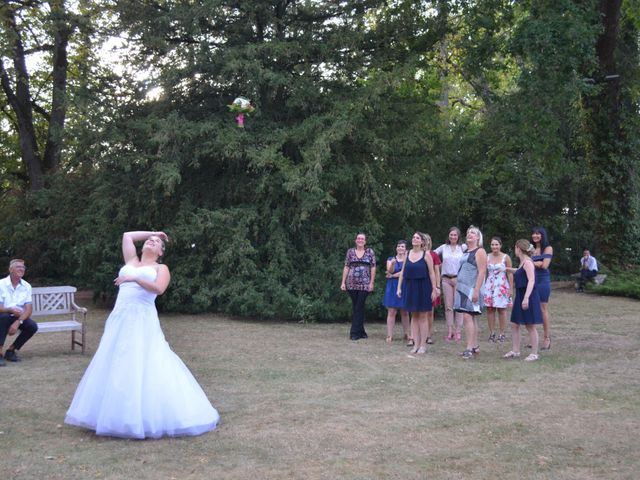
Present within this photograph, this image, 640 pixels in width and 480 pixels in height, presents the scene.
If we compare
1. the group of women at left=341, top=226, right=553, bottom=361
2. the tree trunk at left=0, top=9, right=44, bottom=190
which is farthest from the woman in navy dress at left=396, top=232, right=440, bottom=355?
the tree trunk at left=0, top=9, right=44, bottom=190

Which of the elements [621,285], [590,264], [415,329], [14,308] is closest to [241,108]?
[415,329]

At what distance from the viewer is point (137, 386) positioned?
6.28 meters

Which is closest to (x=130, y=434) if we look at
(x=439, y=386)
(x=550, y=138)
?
(x=439, y=386)

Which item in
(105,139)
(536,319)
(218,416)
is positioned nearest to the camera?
(218,416)

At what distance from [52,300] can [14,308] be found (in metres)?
1.45

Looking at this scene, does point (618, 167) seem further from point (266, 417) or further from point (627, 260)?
point (266, 417)

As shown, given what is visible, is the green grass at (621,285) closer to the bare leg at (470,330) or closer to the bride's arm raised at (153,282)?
the bare leg at (470,330)

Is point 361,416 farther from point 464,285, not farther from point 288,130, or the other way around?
point 288,130

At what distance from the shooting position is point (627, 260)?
24.3 meters

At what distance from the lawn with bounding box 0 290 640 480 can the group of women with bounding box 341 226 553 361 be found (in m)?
0.50

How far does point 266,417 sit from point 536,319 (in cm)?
475

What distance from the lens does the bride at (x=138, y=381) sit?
6266 mm

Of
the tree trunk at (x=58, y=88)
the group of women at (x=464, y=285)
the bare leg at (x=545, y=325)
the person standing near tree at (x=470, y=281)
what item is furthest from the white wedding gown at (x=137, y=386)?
the tree trunk at (x=58, y=88)

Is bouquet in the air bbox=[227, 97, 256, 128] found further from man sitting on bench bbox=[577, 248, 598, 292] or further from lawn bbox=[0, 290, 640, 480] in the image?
man sitting on bench bbox=[577, 248, 598, 292]
